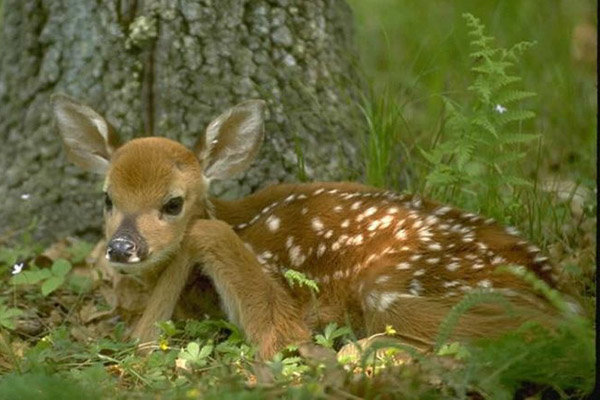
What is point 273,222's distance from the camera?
5129 mm

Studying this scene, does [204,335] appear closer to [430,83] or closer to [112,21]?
[112,21]

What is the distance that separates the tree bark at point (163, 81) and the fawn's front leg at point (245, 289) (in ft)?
3.16

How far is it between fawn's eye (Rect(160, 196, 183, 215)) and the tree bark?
72 centimetres

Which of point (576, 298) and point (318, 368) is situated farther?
point (576, 298)

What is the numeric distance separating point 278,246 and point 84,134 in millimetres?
976

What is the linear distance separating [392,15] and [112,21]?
9.86ft

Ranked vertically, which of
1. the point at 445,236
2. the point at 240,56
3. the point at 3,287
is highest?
the point at 240,56

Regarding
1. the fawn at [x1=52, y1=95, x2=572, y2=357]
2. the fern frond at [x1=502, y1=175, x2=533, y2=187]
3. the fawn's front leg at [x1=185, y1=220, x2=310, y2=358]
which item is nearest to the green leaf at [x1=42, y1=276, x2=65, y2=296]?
the fawn at [x1=52, y1=95, x2=572, y2=357]

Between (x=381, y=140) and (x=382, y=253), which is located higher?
(x=381, y=140)

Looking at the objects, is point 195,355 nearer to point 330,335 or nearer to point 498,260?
point 330,335

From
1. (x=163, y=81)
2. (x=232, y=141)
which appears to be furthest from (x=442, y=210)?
(x=163, y=81)

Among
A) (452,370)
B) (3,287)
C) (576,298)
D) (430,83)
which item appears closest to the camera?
(452,370)

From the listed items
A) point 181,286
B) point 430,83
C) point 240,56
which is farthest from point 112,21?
point 430,83

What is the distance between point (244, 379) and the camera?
407 cm
